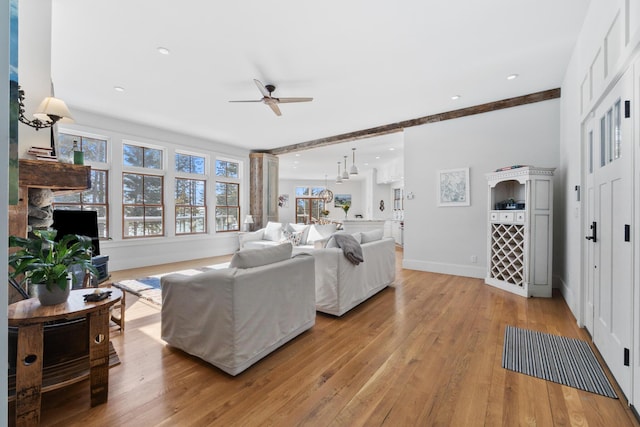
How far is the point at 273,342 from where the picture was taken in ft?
7.17

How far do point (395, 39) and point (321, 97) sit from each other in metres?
1.66

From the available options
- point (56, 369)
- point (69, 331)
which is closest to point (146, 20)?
point (69, 331)

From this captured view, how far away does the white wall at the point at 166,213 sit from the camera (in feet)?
17.0

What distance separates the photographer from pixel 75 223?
3.64m

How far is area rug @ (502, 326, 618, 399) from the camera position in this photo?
1862 mm

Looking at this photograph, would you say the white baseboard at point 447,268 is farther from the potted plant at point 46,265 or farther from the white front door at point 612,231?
the potted plant at point 46,265

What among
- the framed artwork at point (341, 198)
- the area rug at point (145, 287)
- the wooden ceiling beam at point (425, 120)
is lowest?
the area rug at point (145, 287)

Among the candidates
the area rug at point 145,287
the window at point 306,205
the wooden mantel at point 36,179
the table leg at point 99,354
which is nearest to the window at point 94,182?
the area rug at point 145,287

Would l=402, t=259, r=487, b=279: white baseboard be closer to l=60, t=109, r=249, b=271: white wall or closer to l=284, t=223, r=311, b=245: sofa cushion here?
l=284, t=223, r=311, b=245: sofa cushion

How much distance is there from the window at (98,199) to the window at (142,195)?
0.29m

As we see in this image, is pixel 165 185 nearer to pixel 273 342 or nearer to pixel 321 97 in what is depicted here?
pixel 321 97

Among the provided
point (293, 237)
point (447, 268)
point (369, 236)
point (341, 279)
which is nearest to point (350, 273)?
point (341, 279)

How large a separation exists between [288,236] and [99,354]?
185 inches

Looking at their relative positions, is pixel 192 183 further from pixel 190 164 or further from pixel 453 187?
pixel 453 187
